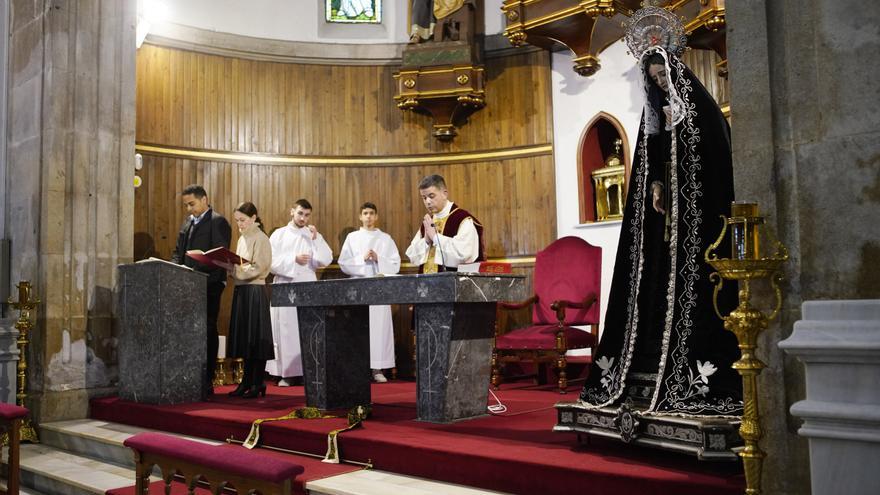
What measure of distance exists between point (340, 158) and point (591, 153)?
111 inches

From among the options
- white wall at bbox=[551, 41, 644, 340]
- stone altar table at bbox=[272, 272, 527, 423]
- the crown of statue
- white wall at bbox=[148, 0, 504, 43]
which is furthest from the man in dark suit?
the crown of statue

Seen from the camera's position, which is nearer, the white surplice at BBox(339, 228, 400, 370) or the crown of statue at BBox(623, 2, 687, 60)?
the crown of statue at BBox(623, 2, 687, 60)

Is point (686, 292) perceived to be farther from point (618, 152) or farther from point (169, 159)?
point (169, 159)

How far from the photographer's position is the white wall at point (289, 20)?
862 cm

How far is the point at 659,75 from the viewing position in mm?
3822

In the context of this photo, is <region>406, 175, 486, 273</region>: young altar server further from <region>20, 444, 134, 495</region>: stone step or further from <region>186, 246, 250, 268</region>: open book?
<region>20, 444, 134, 495</region>: stone step

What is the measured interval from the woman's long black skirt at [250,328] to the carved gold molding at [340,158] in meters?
2.74

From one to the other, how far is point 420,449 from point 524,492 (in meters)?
0.68

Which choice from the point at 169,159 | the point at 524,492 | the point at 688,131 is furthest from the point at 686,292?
the point at 169,159

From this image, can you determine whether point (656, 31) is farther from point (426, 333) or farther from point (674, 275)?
point (426, 333)

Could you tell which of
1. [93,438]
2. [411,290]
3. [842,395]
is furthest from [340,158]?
[842,395]

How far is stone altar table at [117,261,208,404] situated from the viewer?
19.8 feet

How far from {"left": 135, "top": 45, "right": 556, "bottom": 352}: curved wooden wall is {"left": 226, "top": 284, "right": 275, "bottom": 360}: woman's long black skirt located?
2.23 metres

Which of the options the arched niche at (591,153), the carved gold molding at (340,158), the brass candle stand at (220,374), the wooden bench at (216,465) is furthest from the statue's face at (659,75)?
the brass candle stand at (220,374)
